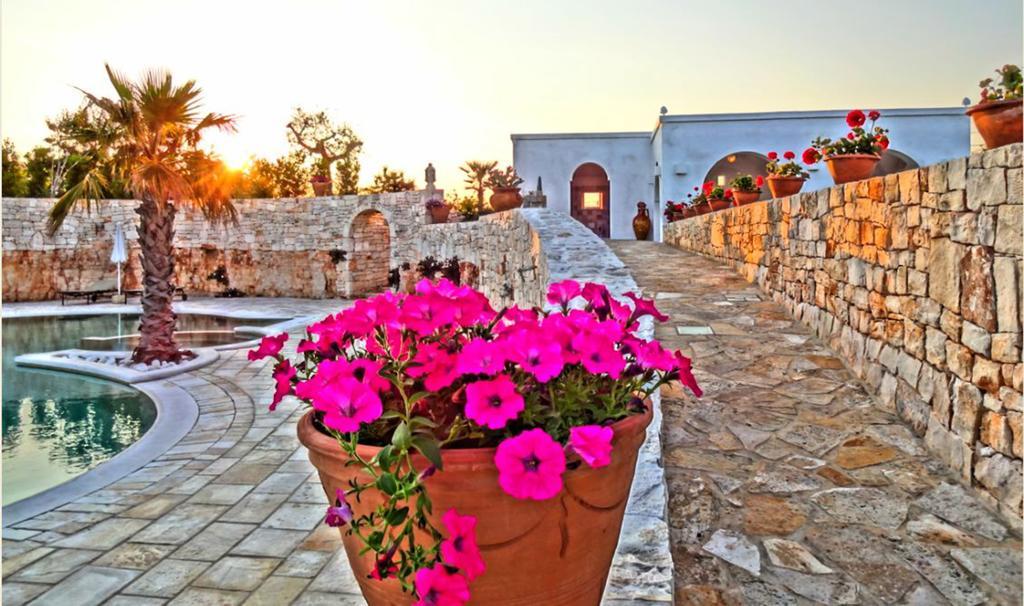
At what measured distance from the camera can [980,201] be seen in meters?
2.49

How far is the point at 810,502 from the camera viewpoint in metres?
2.50

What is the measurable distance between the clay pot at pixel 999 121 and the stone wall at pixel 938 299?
0.46 ft

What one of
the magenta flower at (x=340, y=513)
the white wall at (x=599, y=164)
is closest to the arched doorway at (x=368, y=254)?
the white wall at (x=599, y=164)

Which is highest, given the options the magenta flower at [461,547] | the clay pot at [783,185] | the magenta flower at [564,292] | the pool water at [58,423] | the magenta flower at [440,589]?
the clay pot at [783,185]

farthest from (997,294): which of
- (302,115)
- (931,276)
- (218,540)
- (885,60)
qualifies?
(302,115)

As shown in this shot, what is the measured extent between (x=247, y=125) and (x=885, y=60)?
10.5m

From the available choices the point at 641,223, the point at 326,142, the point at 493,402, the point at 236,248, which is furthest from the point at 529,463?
the point at 326,142

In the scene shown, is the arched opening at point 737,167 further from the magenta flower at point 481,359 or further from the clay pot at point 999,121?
the magenta flower at point 481,359

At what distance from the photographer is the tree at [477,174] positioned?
1891cm

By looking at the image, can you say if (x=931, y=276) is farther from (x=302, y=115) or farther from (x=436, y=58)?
(x=302, y=115)

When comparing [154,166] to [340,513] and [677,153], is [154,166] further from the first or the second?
[677,153]

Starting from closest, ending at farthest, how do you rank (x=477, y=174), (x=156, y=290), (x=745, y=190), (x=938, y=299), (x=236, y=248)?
(x=938, y=299) → (x=745, y=190) → (x=156, y=290) → (x=236, y=248) → (x=477, y=174)

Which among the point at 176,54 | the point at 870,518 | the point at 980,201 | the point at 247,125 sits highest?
the point at 176,54

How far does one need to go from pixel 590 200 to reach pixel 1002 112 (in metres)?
14.6
